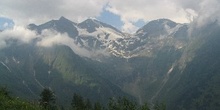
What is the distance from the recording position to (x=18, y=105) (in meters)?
73.3

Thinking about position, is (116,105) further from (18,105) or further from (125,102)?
(18,105)

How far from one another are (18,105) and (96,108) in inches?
4815

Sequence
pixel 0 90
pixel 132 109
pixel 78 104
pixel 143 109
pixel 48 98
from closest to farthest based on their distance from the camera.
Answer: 1. pixel 0 90
2. pixel 143 109
3. pixel 132 109
4. pixel 48 98
5. pixel 78 104

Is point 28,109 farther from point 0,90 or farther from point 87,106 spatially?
point 87,106

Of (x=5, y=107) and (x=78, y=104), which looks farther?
(x=78, y=104)

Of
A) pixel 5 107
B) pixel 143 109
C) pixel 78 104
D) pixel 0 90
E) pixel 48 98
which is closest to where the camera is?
pixel 5 107

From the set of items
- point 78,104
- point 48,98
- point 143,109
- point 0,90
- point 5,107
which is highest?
point 78,104

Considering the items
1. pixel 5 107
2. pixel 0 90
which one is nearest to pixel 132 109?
pixel 0 90

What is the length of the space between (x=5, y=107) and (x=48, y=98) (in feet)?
270

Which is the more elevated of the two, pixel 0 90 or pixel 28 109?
pixel 0 90

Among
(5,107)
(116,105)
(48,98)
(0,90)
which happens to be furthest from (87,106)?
(5,107)

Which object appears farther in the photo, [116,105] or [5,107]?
[116,105]

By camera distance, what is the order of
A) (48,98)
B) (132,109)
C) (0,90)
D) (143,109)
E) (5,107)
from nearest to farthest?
1. (5,107)
2. (0,90)
3. (143,109)
4. (132,109)
5. (48,98)

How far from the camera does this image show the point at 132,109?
423 feet
